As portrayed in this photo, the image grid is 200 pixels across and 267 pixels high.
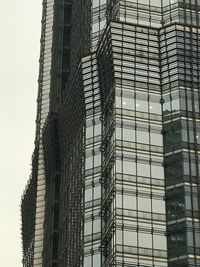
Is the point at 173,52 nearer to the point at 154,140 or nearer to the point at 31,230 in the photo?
the point at 154,140

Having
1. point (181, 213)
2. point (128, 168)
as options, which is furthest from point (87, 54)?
point (181, 213)

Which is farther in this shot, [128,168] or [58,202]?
[58,202]

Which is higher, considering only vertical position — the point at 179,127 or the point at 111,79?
the point at 111,79

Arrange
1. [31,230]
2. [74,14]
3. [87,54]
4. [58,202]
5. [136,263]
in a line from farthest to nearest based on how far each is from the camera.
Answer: [31,230]
[74,14]
[58,202]
[87,54]
[136,263]

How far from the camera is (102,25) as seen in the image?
13350cm

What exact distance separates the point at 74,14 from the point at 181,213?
59116mm

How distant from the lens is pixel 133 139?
4673 inches

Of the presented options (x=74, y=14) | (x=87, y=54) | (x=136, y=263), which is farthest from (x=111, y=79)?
(x=74, y=14)

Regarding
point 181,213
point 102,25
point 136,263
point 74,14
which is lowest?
point 136,263

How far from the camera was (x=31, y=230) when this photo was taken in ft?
563

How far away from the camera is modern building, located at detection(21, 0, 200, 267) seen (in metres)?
112

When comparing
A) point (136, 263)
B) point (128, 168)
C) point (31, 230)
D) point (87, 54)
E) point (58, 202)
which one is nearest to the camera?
point (136, 263)

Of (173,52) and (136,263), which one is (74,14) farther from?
(136,263)

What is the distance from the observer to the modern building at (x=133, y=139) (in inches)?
4407
